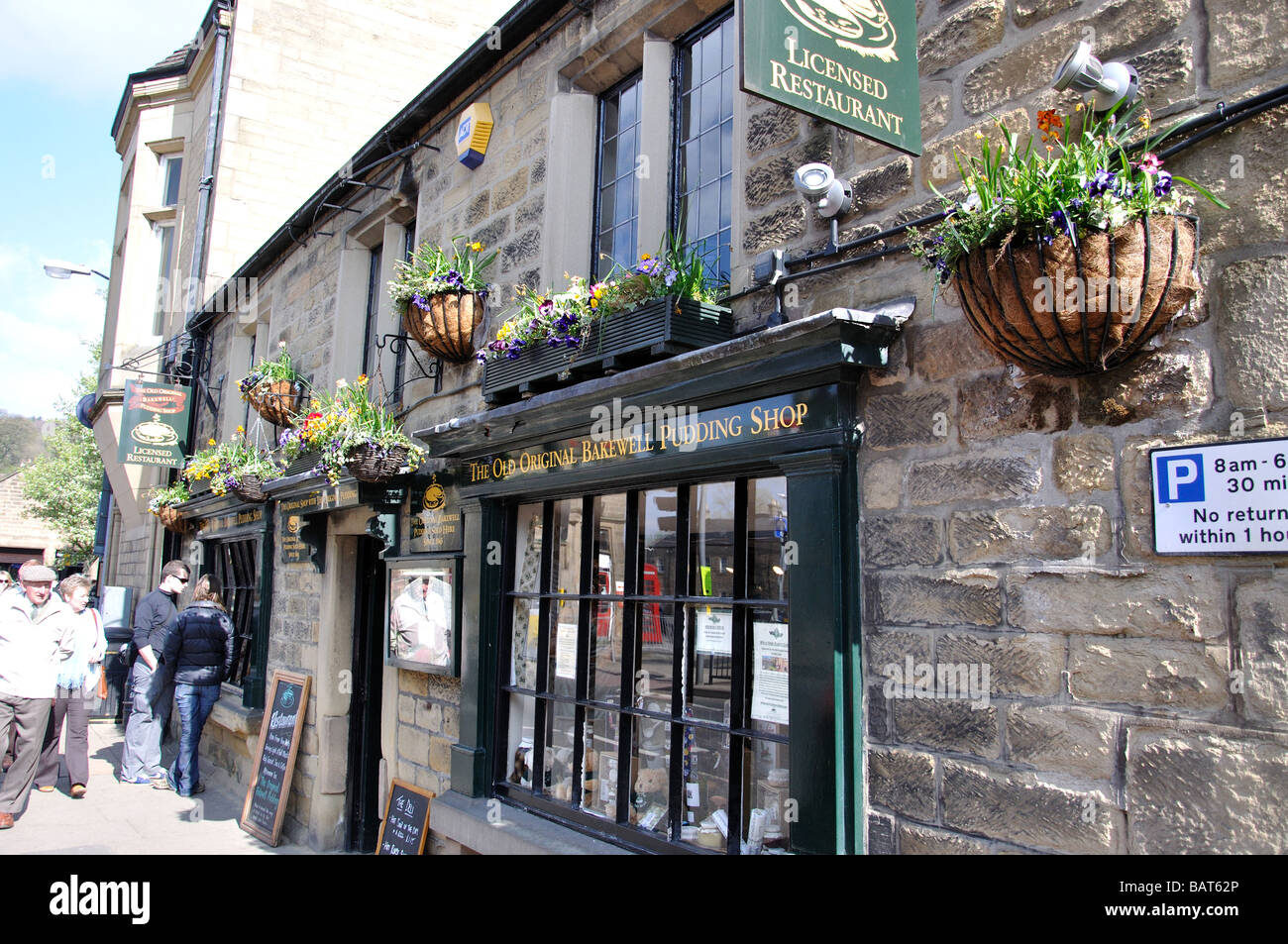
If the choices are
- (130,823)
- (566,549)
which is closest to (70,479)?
(130,823)

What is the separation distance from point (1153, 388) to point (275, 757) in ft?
24.8

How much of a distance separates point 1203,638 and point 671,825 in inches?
94.5

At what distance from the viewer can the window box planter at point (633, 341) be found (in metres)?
4.02

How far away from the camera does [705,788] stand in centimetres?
400

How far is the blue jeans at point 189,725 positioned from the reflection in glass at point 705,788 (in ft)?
22.7

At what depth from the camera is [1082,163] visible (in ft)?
8.16

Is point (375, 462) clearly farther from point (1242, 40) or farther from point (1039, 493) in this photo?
point (1242, 40)

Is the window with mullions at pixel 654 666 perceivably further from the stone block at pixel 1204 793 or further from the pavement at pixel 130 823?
the pavement at pixel 130 823

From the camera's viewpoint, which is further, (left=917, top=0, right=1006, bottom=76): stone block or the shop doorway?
the shop doorway

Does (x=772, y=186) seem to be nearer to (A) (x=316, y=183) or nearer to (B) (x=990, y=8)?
(B) (x=990, y=8)

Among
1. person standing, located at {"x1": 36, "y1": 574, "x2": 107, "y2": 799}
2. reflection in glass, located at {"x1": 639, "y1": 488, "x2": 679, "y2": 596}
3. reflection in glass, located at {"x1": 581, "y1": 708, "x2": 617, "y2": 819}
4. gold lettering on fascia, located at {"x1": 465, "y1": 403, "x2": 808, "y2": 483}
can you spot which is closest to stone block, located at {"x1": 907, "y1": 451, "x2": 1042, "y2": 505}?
gold lettering on fascia, located at {"x1": 465, "y1": 403, "x2": 808, "y2": 483}

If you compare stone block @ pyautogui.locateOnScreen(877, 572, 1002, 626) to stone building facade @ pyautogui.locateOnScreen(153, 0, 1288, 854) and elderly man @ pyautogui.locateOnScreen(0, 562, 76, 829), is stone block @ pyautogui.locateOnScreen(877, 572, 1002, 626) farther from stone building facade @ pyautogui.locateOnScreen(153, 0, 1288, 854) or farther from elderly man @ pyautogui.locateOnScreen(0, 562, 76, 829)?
elderly man @ pyautogui.locateOnScreen(0, 562, 76, 829)

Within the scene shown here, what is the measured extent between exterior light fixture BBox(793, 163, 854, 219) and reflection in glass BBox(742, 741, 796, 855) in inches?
85.5

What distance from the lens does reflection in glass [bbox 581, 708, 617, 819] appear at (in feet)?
15.0
